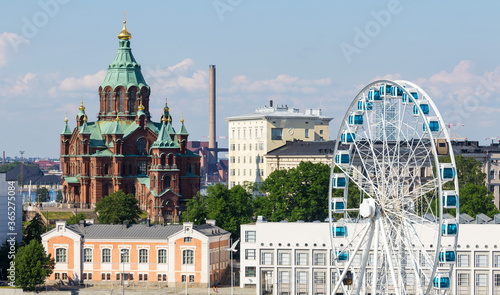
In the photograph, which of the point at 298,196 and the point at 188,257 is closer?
the point at 188,257

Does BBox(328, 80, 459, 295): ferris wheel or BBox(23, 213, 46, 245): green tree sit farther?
BBox(23, 213, 46, 245): green tree

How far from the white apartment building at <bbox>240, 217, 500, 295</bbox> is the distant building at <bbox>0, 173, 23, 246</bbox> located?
30.7m

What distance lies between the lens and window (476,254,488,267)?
452 feet

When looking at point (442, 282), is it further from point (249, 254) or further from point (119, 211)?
point (119, 211)

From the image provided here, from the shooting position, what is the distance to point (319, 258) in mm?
142875

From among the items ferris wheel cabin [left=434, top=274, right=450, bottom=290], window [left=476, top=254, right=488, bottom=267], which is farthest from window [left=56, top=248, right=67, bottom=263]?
ferris wheel cabin [left=434, top=274, right=450, bottom=290]

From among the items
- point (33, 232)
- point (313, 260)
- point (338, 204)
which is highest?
point (338, 204)

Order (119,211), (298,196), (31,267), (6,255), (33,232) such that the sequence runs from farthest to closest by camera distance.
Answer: (119,211) → (298,196) → (33,232) → (6,255) → (31,267)

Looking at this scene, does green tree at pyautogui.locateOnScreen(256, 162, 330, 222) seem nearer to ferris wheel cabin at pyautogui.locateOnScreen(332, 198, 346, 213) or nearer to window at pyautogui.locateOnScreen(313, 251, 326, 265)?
window at pyautogui.locateOnScreen(313, 251, 326, 265)

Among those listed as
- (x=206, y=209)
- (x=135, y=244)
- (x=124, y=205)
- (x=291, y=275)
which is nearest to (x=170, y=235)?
(x=135, y=244)

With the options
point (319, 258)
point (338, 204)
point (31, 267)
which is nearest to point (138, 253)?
point (31, 267)

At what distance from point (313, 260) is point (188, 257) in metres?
16.9

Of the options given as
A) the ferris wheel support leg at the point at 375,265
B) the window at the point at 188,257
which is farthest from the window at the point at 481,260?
the ferris wheel support leg at the point at 375,265

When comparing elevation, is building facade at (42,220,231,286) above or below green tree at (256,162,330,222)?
below
